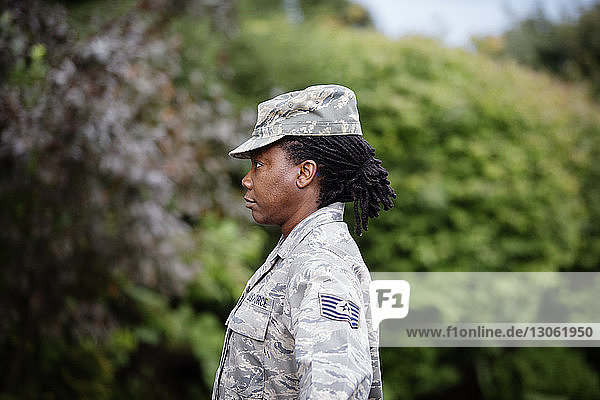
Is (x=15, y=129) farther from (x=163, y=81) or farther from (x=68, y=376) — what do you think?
(x=68, y=376)

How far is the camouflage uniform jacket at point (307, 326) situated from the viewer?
1413 millimetres

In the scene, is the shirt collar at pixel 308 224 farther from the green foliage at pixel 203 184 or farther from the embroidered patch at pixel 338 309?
the green foliage at pixel 203 184

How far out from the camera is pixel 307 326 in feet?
4.78

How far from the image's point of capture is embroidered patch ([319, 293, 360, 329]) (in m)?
1.47

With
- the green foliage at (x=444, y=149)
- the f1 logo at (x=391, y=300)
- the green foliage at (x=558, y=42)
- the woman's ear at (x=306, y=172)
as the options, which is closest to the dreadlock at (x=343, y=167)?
the woman's ear at (x=306, y=172)

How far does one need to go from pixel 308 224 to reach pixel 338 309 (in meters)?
0.31

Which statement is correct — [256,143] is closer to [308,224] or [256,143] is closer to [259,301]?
[308,224]

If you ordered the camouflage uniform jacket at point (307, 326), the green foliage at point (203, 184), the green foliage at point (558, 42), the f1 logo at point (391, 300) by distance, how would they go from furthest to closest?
the green foliage at point (558, 42)
the green foliage at point (203, 184)
the f1 logo at point (391, 300)
the camouflage uniform jacket at point (307, 326)

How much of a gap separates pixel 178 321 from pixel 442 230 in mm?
2519

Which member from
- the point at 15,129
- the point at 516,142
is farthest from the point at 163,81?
the point at 516,142

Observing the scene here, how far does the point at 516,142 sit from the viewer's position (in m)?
6.17

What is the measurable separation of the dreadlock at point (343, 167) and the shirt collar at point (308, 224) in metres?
0.03

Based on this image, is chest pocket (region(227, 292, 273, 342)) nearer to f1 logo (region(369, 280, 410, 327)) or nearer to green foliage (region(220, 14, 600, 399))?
f1 logo (region(369, 280, 410, 327))

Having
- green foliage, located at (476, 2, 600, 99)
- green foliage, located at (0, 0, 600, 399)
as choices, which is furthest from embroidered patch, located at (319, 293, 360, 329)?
green foliage, located at (476, 2, 600, 99)
